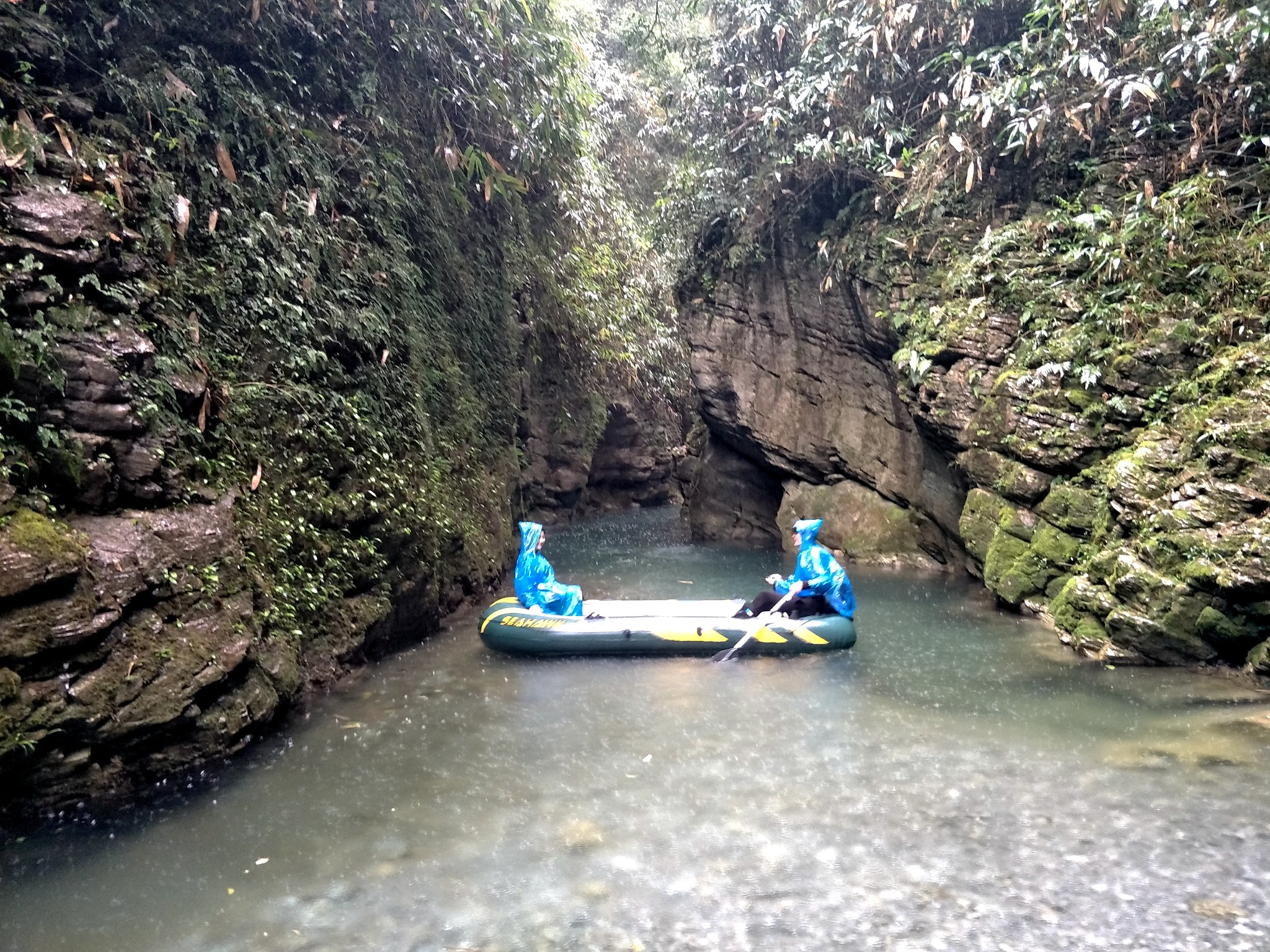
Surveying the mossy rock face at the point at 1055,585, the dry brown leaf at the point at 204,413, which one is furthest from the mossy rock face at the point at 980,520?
the dry brown leaf at the point at 204,413

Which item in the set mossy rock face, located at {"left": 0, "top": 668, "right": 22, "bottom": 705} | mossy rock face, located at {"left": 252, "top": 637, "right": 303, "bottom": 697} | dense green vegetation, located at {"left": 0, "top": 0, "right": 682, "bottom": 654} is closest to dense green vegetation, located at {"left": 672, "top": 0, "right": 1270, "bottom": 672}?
dense green vegetation, located at {"left": 0, "top": 0, "right": 682, "bottom": 654}

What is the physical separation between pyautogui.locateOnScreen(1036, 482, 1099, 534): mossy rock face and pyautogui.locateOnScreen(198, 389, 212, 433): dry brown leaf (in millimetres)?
7619

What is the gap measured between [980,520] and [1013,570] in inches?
37.3

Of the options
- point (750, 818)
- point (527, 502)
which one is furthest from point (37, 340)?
point (527, 502)

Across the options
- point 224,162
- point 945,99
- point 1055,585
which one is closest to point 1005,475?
point 1055,585

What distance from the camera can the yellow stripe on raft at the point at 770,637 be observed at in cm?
781

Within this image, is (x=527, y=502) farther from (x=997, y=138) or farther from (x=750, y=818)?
(x=750, y=818)

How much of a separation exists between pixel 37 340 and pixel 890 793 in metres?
5.19

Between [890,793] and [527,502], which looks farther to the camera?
[527,502]

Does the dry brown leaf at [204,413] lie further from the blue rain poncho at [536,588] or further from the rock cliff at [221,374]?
the blue rain poncho at [536,588]

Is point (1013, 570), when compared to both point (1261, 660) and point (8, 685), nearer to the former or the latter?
point (1261, 660)

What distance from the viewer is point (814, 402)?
46.0ft

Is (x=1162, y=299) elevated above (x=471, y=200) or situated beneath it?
situated beneath

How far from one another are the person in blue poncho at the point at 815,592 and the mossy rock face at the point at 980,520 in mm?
2209
